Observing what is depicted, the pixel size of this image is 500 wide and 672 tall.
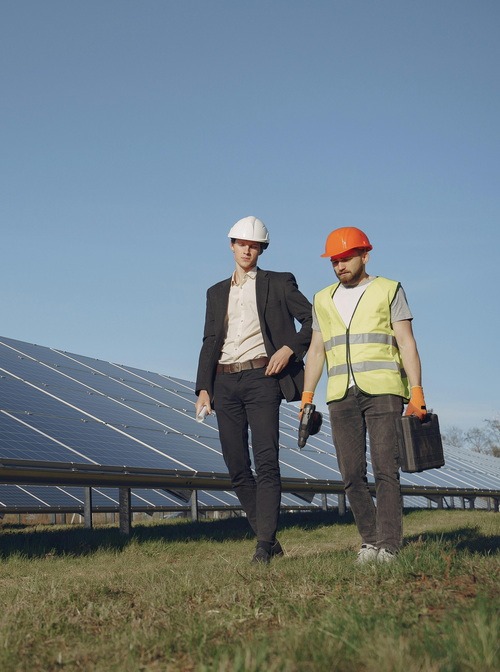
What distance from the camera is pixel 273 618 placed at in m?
3.75

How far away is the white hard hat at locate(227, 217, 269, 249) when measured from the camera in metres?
6.91

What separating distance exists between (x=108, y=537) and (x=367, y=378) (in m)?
4.36

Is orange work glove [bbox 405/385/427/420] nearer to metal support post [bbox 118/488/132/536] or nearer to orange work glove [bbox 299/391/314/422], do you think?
A: orange work glove [bbox 299/391/314/422]

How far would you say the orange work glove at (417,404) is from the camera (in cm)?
581

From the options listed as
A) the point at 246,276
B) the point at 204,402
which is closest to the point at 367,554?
the point at 204,402

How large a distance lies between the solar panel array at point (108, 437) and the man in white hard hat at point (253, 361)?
7.11 ft

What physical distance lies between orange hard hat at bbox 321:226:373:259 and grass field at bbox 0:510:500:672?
195 centimetres

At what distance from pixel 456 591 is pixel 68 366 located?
12.9 metres

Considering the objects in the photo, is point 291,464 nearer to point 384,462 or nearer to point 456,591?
point 384,462

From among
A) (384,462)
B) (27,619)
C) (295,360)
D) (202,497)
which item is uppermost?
(295,360)

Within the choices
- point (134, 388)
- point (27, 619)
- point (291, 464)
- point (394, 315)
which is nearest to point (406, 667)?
point (27, 619)

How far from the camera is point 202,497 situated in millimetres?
15617

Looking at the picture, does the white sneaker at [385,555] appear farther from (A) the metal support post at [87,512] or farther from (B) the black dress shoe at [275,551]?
(A) the metal support post at [87,512]

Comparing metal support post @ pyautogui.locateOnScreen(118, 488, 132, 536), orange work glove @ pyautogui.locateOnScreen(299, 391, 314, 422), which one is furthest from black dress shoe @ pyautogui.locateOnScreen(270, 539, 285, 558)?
metal support post @ pyautogui.locateOnScreen(118, 488, 132, 536)
